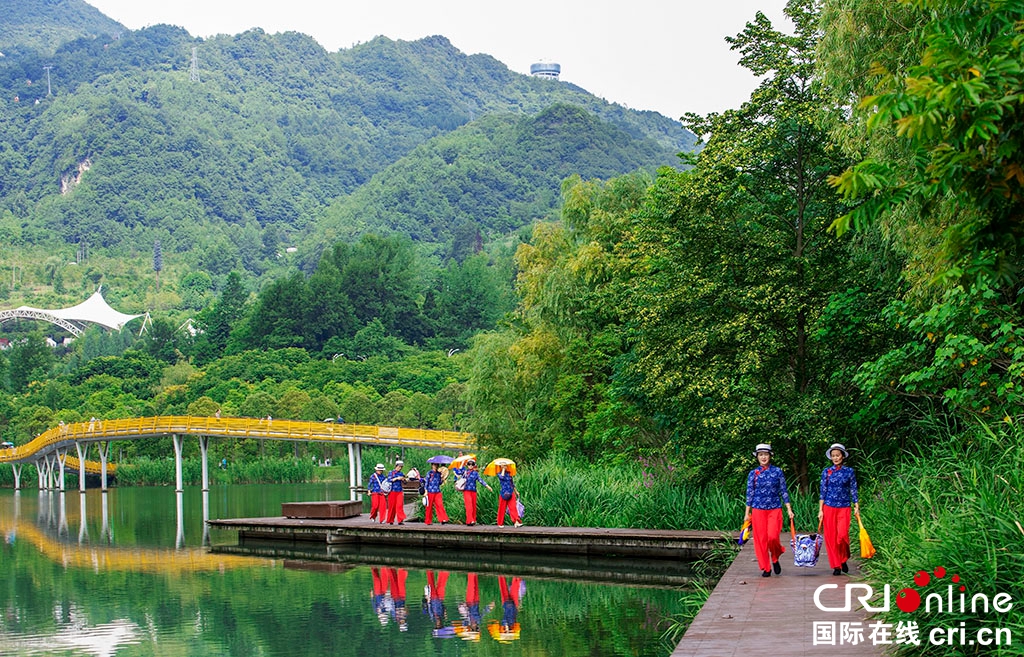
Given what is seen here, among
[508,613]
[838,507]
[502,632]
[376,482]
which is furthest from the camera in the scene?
[376,482]

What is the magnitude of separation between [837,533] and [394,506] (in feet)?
50.2

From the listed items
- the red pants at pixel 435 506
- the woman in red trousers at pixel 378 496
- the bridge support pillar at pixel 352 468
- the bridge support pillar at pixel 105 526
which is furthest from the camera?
the bridge support pillar at pixel 352 468

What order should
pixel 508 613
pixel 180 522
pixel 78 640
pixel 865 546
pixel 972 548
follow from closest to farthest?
pixel 972 548 < pixel 865 546 < pixel 78 640 < pixel 508 613 < pixel 180 522

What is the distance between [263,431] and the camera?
59750 millimetres

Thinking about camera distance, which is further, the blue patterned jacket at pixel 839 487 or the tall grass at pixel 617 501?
the tall grass at pixel 617 501

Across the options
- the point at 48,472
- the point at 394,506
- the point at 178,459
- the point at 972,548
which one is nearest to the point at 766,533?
the point at 972,548

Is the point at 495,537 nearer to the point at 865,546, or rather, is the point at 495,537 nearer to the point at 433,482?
the point at 433,482

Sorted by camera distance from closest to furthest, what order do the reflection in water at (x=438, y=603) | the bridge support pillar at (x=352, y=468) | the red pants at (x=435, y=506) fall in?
the reflection in water at (x=438, y=603) → the red pants at (x=435, y=506) → the bridge support pillar at (x=352, y=468)

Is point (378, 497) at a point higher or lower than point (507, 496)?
lower

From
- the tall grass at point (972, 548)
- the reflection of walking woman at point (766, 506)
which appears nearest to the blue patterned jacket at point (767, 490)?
the reflection of walking woman at point (766, 506)

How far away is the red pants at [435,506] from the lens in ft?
85.0

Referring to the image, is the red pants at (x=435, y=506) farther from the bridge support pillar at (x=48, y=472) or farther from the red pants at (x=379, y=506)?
the bridge support pillar at (x=48, y=472)

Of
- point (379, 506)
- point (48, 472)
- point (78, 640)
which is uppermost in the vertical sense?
point (379, 506)

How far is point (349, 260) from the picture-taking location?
124 m
